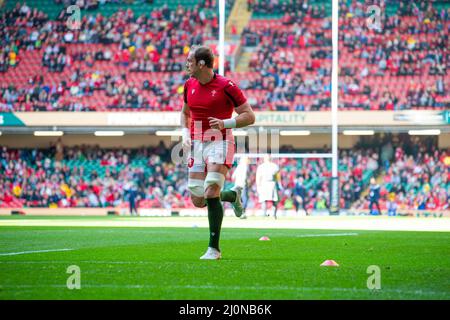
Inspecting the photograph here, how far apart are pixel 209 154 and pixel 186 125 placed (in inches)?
22.5

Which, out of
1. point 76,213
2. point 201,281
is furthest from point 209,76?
point 76,213

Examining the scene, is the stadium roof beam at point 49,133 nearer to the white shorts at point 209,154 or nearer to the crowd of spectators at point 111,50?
the crowd of spectators at point 111,50

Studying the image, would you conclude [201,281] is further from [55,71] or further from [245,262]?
[55,71]

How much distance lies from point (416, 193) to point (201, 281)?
29140 millimetres

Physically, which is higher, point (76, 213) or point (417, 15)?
point (417, 15)

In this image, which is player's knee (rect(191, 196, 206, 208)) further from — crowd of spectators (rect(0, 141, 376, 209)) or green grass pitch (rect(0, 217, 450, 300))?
crowd of spectators (rect(0, 141, 376, 209))

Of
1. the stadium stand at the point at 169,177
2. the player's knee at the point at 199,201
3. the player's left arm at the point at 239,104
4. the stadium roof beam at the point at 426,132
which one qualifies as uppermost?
the player's left arm at the point at 239,104

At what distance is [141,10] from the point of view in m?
41.4

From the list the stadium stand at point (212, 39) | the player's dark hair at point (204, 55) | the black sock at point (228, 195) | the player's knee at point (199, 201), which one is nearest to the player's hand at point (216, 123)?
the player's dark hair at point (204, 55)

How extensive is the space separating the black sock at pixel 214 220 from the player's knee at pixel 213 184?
3.2 inches

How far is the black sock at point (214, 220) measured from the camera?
9.90m

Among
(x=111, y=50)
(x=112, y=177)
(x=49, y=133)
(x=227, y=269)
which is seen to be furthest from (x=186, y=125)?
(x=111, y=50)

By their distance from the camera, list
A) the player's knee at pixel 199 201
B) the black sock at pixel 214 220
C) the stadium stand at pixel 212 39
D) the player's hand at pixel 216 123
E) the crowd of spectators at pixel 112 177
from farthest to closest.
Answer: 1. the stadium stand at pixel 212 39
2. the crowd of spectators at pixel 112 177
3. the player's knee at pixel 199 201
4. the black sock at pixel 214 220
5. the player's hand at pixel 216 123
